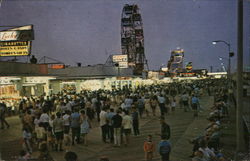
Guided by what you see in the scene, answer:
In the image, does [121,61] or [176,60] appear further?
[176,60]

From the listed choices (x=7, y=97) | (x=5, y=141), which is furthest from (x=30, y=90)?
(x=5, y=141)

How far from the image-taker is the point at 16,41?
17844 mm

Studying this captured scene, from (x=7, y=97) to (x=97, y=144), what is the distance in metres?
12.6

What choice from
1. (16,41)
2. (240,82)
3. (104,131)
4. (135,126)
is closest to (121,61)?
(16,41)

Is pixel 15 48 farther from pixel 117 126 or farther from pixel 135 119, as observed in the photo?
pixel 117 126

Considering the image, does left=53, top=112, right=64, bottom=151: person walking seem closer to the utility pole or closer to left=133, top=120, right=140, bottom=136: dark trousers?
left=133, top=120, right=140, bottom=136: dark trousers

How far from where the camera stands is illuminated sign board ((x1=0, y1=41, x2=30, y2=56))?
56.9 ft

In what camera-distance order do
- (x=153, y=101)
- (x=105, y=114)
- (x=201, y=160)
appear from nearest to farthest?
(x=201, y=160)
(x=105, y=114)
(x=153, y=101)

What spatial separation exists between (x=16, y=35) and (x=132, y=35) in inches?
1657

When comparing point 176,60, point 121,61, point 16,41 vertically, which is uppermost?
point 176,60

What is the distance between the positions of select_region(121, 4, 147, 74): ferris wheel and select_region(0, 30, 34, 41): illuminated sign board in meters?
41.0

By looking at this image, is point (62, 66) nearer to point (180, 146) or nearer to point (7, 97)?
point (7, 97)

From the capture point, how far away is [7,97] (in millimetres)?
18703

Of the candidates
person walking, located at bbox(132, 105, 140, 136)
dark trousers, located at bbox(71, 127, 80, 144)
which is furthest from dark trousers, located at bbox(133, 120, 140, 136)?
dark trousers, located at bbox(71, 127, 80, 144)
